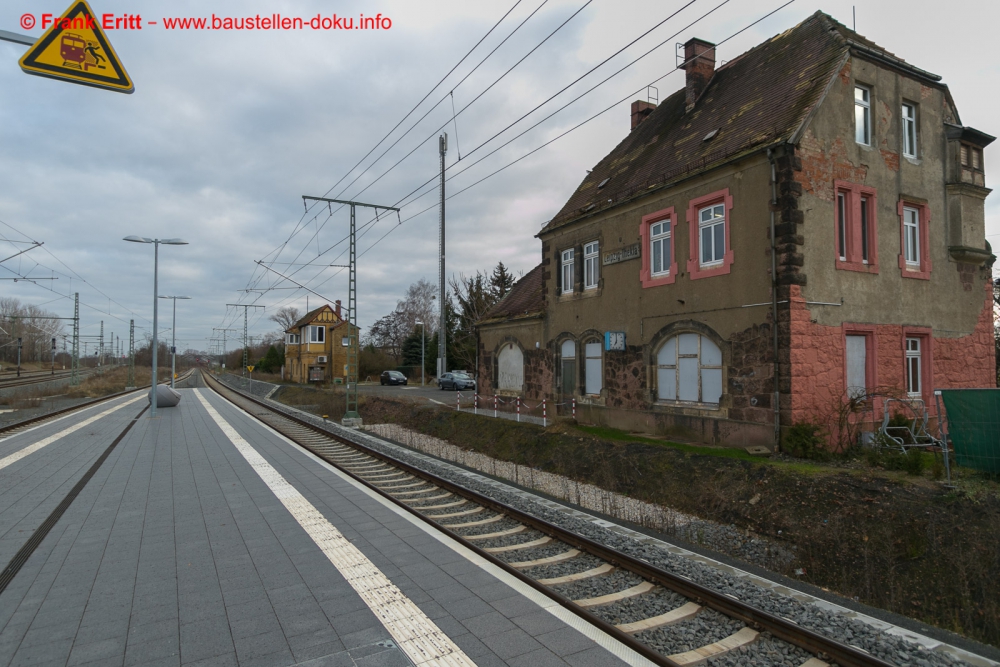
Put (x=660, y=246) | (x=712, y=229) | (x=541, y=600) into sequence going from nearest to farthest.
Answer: (x=541, y=600), (x=712, y=229), (x=660, y=246)

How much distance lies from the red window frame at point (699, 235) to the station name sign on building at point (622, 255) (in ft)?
6.81

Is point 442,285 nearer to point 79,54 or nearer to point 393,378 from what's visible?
point 393,378

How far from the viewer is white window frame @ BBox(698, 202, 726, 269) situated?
13.8 m

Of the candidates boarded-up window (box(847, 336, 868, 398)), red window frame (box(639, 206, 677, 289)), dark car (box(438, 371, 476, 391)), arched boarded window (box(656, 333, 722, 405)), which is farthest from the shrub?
dark car (box(438, 371, 476, 391))

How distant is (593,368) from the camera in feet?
59.8

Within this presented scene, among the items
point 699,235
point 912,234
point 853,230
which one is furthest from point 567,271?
point 912,234

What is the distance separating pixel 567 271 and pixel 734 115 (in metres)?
7.17

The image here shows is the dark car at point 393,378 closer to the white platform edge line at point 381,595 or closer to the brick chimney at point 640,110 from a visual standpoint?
the brick chimney at point 640,110

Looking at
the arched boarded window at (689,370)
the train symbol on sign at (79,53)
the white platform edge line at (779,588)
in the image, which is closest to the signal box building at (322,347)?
the arched boarded window at (689,370)

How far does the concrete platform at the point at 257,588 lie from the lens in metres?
3.94

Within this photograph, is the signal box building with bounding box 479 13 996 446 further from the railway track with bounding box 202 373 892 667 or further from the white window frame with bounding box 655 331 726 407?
the railway track with bounding box 202 373 892 667

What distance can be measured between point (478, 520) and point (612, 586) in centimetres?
278

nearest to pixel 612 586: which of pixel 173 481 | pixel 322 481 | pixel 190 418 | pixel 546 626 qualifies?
pixel 546 626

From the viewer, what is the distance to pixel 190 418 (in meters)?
21.6
